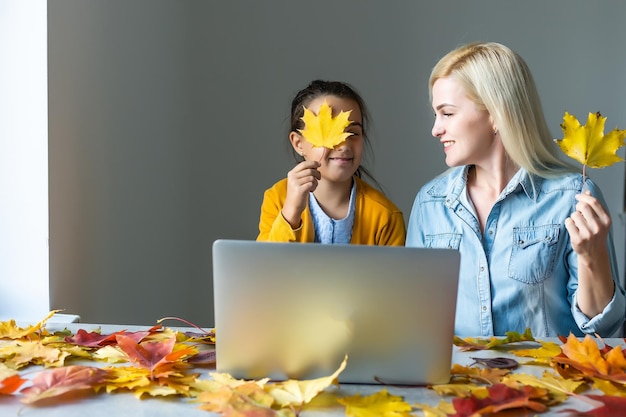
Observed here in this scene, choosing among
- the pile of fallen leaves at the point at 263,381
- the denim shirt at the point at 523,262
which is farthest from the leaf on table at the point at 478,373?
the denim shirt at the point at 523,262

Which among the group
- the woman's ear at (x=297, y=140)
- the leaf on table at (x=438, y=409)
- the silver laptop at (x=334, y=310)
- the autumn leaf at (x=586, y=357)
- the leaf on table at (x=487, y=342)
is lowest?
the leaf on table at (x=487, y=342)

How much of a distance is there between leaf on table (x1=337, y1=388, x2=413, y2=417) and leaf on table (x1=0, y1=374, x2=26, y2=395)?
0.37m

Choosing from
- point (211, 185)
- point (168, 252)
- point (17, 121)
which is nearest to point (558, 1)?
point (211, 185)

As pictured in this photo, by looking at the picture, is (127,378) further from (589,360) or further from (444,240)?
(444,240)

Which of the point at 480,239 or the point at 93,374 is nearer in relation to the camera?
the point at 93,374

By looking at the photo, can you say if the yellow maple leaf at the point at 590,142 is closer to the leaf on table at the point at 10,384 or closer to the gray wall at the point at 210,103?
the leaf on table at the point at 10,384

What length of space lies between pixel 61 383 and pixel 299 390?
10.9 inches

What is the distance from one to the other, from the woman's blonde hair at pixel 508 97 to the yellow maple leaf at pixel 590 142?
0.50 m

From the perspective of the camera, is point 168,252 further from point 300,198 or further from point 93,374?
point 93,374

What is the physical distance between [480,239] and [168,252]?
3.95 feet

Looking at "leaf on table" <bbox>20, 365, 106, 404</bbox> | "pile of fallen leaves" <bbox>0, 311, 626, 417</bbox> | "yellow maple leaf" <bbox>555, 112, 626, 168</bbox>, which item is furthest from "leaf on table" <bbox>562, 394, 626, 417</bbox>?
"leaf on table" <bbox>20, 365, 106, 404</bbox>

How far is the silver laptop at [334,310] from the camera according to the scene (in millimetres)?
867

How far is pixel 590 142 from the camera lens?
1146 mm

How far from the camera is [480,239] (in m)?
1.69
